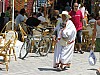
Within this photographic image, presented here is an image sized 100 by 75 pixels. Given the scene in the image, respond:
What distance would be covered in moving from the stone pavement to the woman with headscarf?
0.31 m

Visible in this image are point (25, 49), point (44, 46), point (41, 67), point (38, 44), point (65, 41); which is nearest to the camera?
point (65, 41)

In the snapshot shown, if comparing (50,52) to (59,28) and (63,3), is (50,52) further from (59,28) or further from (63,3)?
(63,3)

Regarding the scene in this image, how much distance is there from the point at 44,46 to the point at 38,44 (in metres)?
0.27

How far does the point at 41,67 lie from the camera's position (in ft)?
36.4

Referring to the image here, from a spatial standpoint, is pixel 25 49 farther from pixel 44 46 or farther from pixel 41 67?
pixel 41 67

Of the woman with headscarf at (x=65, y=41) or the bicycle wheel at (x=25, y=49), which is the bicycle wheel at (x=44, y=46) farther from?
the woman with headscarf at (x=65, y=41)

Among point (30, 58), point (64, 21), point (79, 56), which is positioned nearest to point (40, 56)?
point (30, 58)

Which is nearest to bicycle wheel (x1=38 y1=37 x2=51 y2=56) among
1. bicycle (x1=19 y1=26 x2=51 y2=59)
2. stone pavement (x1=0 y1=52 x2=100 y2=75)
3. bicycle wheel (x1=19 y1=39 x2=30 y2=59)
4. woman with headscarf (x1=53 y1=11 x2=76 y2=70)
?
bicycle (x1=19 y1=26 x2=51 y2=59)

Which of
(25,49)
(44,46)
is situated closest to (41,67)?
(25,49)

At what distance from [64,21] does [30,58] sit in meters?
2.79

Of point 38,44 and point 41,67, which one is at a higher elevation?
point 38,44

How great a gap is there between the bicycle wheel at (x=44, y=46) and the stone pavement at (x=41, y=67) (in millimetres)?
325

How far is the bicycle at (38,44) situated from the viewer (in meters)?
12.6

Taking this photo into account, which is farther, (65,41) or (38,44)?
(38,44)
